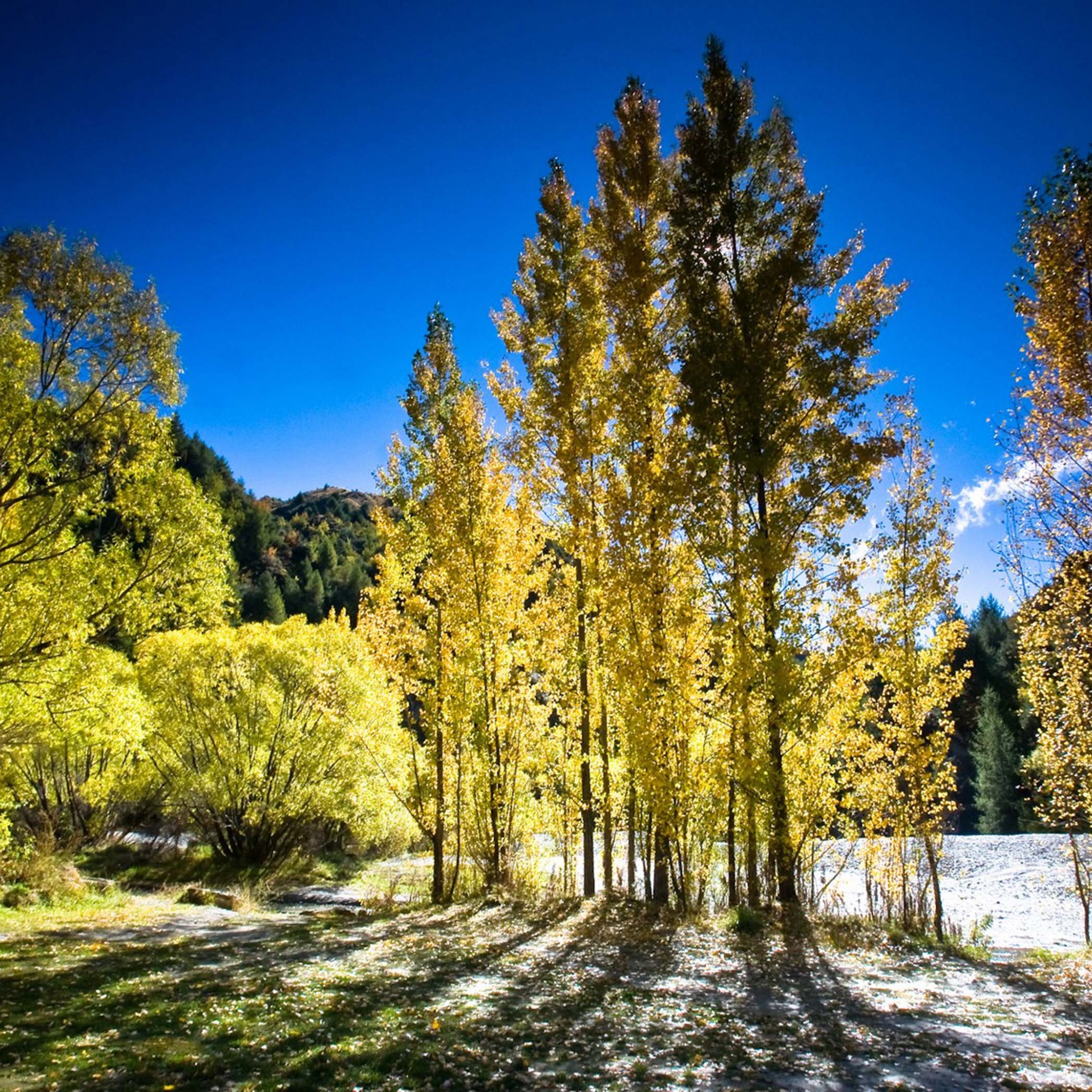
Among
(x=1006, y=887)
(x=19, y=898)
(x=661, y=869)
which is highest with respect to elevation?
(x=661, y=869)

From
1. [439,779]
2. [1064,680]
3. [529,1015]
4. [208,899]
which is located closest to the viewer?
[529,1015]

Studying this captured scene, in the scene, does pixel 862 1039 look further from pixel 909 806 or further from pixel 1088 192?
pixel 1088 192

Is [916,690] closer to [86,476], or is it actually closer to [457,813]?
[457,813]

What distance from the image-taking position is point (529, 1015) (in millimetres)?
5699

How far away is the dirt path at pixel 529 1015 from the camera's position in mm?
4297

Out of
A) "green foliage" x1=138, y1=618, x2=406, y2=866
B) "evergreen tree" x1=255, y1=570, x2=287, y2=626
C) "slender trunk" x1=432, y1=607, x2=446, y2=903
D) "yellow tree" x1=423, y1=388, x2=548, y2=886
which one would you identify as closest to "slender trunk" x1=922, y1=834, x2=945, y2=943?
"yellow tree" x1=423, y1=388, x2=548, y2=886

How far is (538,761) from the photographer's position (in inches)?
502

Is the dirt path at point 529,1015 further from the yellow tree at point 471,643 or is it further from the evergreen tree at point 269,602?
the evergreen tree at point 269,602

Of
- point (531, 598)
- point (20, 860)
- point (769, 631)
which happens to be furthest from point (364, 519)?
point (769, 631)

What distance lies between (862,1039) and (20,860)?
1661 cm

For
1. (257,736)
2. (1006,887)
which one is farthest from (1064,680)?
(1006,887)

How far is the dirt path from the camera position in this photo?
14.1 ft

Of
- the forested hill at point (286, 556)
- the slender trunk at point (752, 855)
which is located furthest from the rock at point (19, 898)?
the forested hill at point (286, 556)

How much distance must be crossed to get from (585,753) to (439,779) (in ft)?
10.7
